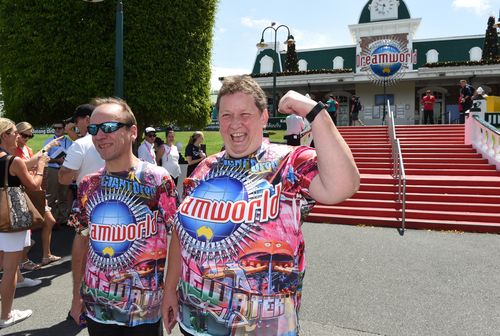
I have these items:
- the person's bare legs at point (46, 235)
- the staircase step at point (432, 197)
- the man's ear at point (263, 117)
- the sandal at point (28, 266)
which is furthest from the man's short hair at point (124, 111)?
the staircase step at point (432, 197)

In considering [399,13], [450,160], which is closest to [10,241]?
[450,160]

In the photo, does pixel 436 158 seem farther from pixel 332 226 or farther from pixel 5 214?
pixel 5 214

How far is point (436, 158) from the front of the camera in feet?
40.3

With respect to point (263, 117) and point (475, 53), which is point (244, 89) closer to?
point (263, 117)

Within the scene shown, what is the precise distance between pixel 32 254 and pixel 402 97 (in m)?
31.1

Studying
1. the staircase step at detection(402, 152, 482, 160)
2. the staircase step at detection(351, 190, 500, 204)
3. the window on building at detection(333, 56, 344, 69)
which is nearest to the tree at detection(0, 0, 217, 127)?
the staircase step at detection(351, 190, 500, 204)

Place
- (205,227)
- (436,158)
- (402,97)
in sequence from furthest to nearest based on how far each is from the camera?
(402,97) < (436,158) < (205,227)

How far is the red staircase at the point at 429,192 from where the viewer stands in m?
8.45

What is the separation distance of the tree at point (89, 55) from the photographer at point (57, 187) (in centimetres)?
147

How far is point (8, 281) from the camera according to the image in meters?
3.68

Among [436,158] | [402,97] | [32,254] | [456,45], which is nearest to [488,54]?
[456,45]

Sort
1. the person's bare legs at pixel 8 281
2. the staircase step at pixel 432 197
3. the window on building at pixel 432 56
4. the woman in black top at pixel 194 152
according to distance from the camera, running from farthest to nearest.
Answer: the window on building at pixel 432 56 → the woman in black top at pixel 194 152 → the staircase step at pixel 432 197 → the person's bare legs at pixel 8 281

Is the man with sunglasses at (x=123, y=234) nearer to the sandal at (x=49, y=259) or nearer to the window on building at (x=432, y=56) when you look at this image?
the sandal at (x=49, y=259)

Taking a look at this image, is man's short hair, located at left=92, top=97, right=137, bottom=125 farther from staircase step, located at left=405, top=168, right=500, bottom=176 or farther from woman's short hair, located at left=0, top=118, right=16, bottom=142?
staircase step, located at left=405, top=168, right=500, bottom=176
